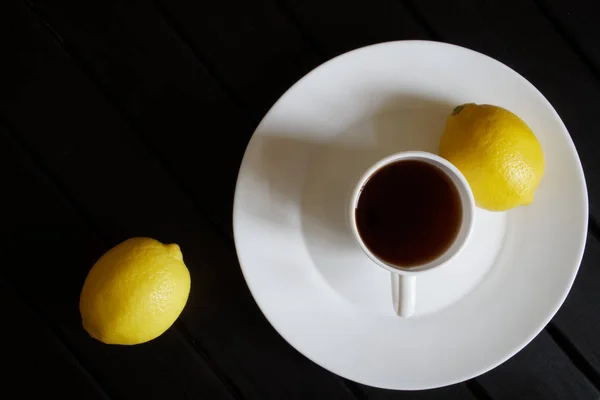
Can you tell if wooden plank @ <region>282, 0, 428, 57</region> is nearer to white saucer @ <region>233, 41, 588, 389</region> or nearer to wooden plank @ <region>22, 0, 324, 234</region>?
wooden plank @ <region>22, 0, 324, 234</region>

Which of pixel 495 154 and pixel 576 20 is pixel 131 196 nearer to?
pixel 495 154

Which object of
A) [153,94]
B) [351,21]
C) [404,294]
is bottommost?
[404,294]

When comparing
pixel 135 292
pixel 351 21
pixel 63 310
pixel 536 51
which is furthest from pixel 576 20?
pixel 63 310

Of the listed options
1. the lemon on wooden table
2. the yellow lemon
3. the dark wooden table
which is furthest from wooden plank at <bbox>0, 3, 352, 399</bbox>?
the yellow lemon

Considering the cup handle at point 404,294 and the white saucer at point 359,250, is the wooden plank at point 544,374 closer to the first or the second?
the white saucer at point 359,250

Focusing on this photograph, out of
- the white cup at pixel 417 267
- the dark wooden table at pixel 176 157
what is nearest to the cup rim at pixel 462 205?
the white cup at pixel 417 267
